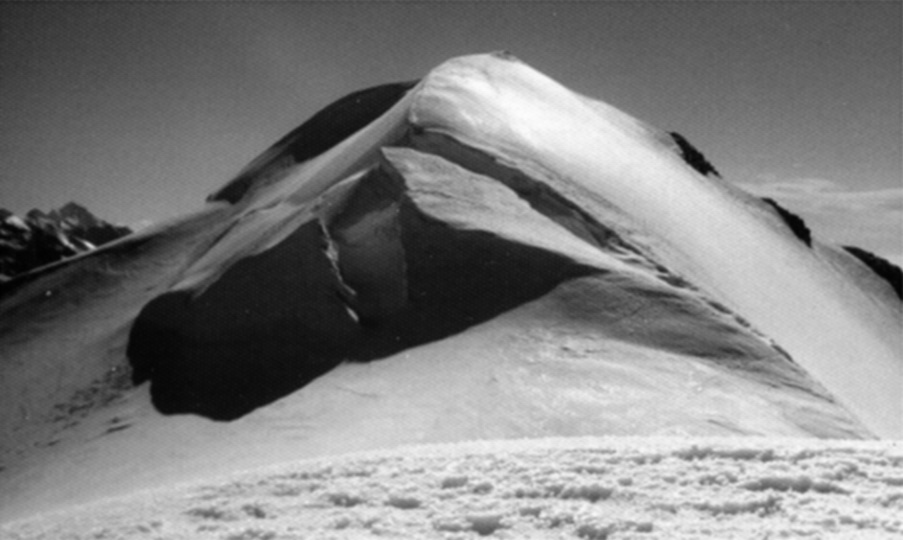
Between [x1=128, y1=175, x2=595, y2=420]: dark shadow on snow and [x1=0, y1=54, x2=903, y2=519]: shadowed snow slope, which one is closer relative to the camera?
[x1=0, y1=54, x2=903, y2=519]: shadowed snow slope

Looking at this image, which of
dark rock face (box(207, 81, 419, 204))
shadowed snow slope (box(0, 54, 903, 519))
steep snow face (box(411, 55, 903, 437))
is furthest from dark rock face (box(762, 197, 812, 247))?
dark rock face (box(207, 81, 419, 204))

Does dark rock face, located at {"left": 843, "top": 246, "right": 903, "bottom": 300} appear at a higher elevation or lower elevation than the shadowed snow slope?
higher

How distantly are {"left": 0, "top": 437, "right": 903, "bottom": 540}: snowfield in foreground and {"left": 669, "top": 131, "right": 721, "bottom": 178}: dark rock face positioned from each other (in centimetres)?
1727

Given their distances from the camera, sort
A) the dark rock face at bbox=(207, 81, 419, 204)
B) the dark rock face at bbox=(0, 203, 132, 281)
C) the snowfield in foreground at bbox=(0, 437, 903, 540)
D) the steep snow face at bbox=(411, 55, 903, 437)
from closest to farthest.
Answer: the snowfield in foreground at bbox=(0, 437, 903, 540) → the steep snow face at bbox=(411, 55, 903, 437) → the dark rock face at bbox=(207, 81, 419, 204) → the dark rock face at bbox=(0, 203, 132, 281)

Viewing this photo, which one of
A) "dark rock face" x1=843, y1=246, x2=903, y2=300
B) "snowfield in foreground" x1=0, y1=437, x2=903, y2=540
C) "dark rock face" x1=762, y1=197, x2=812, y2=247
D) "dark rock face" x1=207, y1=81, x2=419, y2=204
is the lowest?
"snowfield in foreground" x1=0, y1=437, x2=903, y2=540

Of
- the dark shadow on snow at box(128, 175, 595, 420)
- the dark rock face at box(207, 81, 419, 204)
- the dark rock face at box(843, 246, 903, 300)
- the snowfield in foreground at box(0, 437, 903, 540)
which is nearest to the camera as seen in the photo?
the snowfield in foreground at box(0, 437, 903, 540)

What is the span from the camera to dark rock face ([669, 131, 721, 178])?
68.2 feet

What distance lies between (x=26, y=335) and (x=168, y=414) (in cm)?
572

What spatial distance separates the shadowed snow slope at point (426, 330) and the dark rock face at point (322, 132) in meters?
4.16

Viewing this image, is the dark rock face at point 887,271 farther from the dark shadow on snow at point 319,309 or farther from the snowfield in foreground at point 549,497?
the snowfield in foreground at point 549,497

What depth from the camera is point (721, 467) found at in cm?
382

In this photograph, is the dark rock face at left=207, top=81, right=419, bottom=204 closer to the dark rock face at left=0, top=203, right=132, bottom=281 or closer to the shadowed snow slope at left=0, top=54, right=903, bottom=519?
the shadowed snow slope at left=0, top=54, right=903, bottom=519

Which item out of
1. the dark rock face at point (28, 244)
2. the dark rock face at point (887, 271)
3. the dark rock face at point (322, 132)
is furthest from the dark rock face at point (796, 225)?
the dark rock face at point (28, 244)

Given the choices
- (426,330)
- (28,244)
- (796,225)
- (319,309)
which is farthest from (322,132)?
(28,244)
